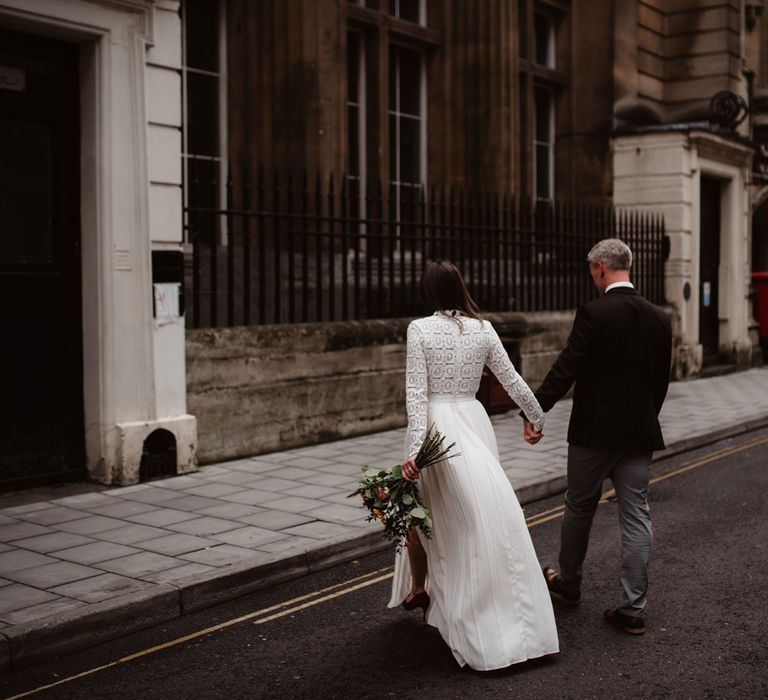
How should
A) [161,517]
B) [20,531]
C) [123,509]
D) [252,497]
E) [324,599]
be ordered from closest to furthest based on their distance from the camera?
[324,599] < [20,531] < [161,517] < [123,509] < [252,497]

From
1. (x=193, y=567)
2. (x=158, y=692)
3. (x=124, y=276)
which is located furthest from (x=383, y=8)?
(x=158, y=692)

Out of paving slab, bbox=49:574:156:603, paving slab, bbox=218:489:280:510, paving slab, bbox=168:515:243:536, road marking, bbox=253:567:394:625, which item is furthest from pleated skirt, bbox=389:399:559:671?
paving slab, bbox=218:489:280:510

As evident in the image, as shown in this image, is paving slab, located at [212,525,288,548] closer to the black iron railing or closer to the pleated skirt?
the pleated skirt

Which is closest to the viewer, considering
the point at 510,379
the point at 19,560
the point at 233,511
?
the point at 510,379

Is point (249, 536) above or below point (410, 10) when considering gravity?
below

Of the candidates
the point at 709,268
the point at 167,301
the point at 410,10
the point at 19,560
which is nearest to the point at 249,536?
the point at 19,560

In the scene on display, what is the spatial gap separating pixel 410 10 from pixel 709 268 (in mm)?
7407

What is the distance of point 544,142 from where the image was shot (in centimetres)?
1817

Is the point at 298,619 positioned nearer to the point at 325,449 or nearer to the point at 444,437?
the point at 444,437

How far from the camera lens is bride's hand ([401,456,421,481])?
448 centimetres

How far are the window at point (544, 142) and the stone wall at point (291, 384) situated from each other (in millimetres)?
7788

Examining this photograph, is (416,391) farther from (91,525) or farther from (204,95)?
(204,95)

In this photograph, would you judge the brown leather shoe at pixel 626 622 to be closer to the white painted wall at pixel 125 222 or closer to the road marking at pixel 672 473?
the road marking at pixel 672 473

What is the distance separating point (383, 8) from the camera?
14.1 meters
